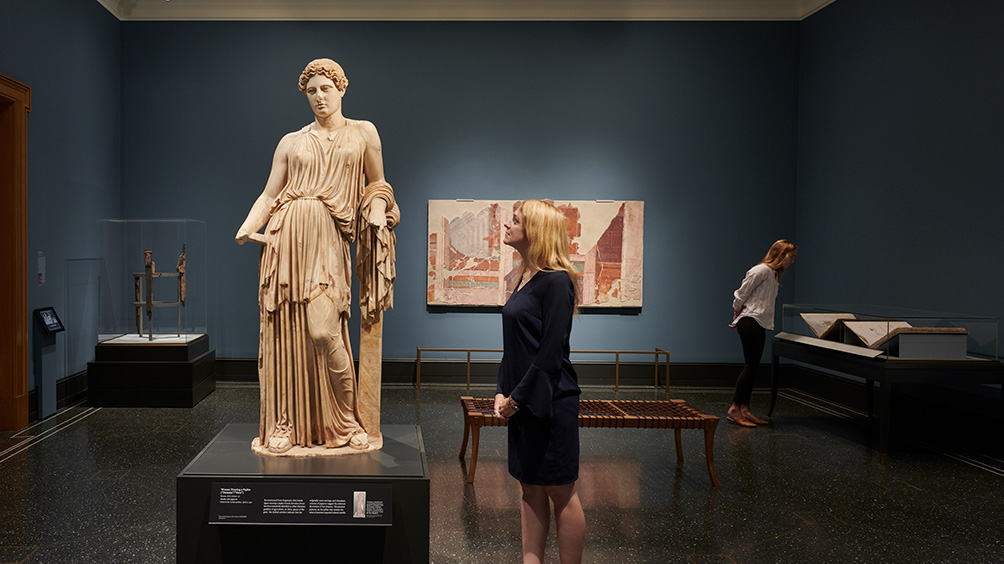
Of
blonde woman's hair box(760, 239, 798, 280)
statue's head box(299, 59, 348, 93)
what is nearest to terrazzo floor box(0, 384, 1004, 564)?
blonde woman's hair box(760, 239, 798, 280)

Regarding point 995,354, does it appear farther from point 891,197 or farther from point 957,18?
point 957,18

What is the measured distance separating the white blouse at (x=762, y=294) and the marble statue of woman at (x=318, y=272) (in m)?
4.00

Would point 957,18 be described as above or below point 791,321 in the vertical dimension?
above

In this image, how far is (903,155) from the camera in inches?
262

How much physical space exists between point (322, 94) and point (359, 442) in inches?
74.1

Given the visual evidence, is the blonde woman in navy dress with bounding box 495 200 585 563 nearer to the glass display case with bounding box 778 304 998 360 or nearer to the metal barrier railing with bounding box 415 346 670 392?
the glass display case with bounding box 778 304 998 360

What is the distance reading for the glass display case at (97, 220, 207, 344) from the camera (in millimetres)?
7258

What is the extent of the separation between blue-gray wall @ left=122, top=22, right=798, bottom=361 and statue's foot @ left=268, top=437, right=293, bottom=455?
4.92 m

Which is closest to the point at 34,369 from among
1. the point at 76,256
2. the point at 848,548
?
the point at 76,256

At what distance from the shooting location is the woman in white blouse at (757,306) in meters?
6.30

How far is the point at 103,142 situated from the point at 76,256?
1473 mm

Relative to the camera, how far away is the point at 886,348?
5.23 meters

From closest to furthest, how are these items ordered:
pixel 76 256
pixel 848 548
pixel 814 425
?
pixel 848 548, pixel 814 425, pixel 76 256

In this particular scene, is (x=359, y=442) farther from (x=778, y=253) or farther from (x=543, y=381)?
(x=778, y=253)
